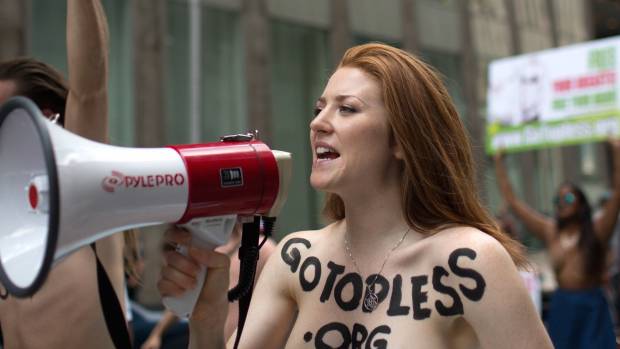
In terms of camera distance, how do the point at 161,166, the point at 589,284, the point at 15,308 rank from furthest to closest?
the point at 589,284, the point at 15,308, the point at 161,166

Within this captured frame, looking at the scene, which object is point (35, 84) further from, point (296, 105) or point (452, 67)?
point (452, 67)

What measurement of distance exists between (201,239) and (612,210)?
4.72 m

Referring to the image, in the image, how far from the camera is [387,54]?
6.99 feet

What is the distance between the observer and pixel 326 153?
206 cm

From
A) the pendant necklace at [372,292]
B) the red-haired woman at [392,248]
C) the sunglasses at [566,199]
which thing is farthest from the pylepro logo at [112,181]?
the sunglasses at [566,199]

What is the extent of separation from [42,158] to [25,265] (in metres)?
0.20

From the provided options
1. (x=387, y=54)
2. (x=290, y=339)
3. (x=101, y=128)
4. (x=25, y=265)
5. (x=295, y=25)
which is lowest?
(x=290, y=339)

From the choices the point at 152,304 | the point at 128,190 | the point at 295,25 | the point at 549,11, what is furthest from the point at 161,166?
the point at 549,11

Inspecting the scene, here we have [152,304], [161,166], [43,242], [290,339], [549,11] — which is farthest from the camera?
[549,11]

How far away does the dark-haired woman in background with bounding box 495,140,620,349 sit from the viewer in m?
5.78

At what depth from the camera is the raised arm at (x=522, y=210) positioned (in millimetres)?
6148

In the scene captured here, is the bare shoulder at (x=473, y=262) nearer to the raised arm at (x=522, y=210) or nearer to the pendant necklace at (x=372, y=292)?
the pendant necklace at (x=372, y=292)

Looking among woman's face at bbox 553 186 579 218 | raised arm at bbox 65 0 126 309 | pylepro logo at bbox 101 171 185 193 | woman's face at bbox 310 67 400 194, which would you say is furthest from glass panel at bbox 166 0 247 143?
pylepro logo at bbox 101 171 185 193

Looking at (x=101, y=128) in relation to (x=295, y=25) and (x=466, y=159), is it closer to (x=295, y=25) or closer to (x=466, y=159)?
(x=466, y=159)
